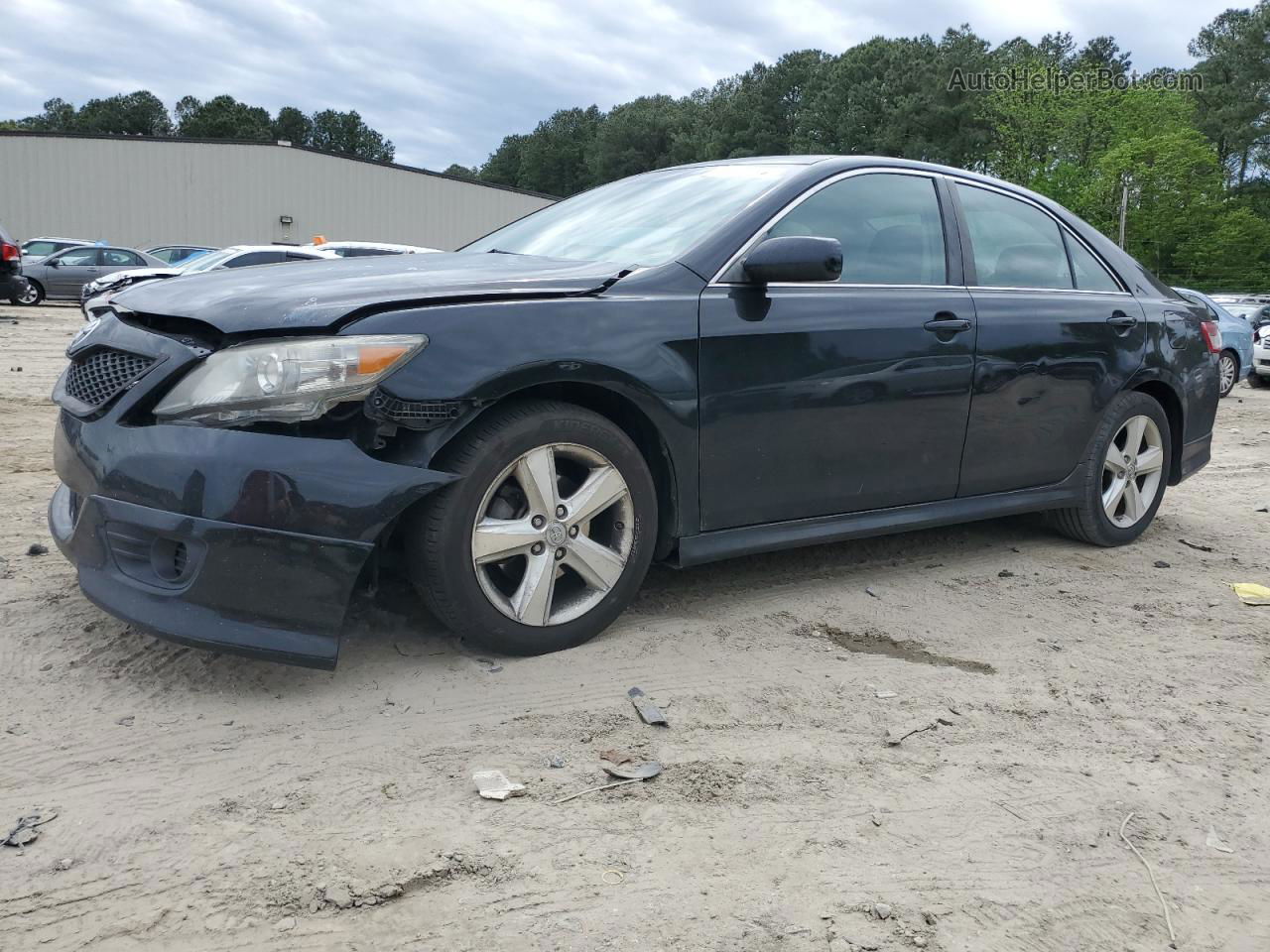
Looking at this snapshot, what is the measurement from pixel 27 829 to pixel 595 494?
5.42 ft

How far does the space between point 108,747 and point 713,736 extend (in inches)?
57.6

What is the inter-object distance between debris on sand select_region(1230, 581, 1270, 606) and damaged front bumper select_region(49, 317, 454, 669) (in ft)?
11.0

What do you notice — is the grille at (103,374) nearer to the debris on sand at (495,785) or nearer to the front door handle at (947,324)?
the debris on sand at (495,785)

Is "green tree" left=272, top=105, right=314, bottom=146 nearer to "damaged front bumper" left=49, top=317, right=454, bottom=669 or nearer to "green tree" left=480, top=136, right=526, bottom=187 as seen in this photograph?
"green tree" left=480, top=136, right=526, bottom=187

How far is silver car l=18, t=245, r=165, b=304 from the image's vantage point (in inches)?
923

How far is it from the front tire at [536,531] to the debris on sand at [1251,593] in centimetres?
257

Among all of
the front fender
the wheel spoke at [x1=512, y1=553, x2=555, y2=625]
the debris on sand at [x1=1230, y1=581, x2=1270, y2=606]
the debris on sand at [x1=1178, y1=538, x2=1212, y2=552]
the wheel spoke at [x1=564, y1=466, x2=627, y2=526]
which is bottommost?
the debris on sand at [x1=1230, y1=581, x2=1270, y2=606]

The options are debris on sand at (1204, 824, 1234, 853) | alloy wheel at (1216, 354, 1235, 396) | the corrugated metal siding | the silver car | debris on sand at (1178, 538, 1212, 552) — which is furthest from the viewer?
the corrugated metal siding

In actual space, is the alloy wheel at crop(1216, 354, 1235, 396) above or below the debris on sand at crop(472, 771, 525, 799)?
above

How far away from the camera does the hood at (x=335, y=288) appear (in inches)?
113

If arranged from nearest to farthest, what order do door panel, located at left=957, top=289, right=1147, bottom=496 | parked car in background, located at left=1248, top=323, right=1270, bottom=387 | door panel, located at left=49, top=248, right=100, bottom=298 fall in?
door panel, located at left=957, top=289, right=1147, bottom=496 < parked car in background, located at left=1248, top=323, right=1270, bottom=387 < door panel, located at left=49, top=248, right=100, bottom=298

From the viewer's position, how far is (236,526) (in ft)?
8.94

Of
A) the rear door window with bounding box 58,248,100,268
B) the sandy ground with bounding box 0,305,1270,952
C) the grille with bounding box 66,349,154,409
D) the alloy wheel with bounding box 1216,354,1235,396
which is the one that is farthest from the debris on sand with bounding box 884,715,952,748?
the rear door window with bounding box 58,248,100,268

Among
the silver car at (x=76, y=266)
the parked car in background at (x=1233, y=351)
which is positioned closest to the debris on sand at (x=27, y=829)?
the parked car in background at (x=1233, y=351)
